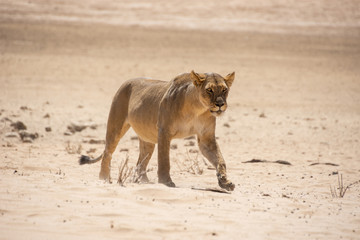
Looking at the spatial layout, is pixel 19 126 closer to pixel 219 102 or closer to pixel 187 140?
pixel 187 140

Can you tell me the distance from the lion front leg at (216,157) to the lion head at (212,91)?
1.73 feet

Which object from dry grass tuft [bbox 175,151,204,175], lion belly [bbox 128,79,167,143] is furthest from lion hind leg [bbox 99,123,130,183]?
dry grass tuft [bbox 175,151,204,175]

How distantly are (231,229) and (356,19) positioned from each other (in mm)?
32941

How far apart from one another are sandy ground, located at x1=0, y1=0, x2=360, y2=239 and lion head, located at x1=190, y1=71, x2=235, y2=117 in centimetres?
96

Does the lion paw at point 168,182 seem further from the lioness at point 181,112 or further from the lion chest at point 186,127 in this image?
the lion chest at point 186,127

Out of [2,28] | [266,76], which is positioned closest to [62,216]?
[266,76]

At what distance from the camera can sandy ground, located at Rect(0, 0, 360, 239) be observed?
5668mm

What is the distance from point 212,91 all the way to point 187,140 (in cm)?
562

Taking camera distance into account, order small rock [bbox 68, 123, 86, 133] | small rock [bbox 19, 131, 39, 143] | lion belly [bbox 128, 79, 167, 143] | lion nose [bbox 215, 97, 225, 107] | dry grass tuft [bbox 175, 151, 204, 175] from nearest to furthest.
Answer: lion nose [bbox 215, 97, 225, 107] → lion belly [bbox 128, 79, 167, 143] → dry grass tuft [bbox 175, 151, 204, 175] → small rock [bbox 19, 131, 39, 143] → small rock [bbox 68, 123, 86, 133]

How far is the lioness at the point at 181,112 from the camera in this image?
7273 millimetres

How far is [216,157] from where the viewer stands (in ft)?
→ 24.6

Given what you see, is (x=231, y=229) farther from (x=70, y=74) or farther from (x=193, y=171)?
(x=70, y=74)

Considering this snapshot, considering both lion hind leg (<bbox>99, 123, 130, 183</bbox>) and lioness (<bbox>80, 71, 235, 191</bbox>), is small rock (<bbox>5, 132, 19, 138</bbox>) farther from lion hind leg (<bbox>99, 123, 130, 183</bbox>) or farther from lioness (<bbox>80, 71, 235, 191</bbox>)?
lioness (<bbox>80, 71, 235, 191</bbox>)

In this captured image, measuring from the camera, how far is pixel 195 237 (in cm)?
519
